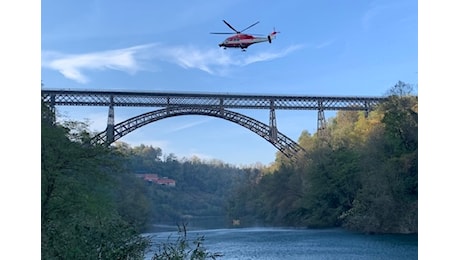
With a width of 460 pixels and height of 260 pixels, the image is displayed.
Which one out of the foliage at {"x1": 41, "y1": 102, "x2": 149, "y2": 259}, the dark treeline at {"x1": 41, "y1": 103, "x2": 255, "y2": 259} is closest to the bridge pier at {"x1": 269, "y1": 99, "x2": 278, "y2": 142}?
the dark treeline at {"x1": 41, "y1": 103, "x2": 255, "y2": 259}

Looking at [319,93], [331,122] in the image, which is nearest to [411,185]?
[319,93]

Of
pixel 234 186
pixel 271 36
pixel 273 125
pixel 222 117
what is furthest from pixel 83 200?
pixel 234 186

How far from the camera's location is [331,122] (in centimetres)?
1881

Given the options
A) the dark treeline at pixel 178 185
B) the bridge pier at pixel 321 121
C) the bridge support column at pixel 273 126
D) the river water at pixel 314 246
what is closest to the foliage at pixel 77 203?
the river water at pixel 314 246

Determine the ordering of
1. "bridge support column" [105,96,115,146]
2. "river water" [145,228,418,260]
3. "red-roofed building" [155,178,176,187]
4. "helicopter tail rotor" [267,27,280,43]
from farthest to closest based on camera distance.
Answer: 1. "red-roofed building" [155,178,176,187]
2. "bridge support column" [105,96,115,146]
3. "river water" [145,228,418,260]
4. "helicopter tail rotor" [267,27,280,43]

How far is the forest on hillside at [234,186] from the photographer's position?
3988 millimetres

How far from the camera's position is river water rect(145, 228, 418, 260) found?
328 inches

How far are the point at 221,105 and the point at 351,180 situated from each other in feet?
14.8

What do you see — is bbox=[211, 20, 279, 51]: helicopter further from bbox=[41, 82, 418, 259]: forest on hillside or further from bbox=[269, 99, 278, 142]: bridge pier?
bbox=[269, 99, 278, 142]: bridge pier

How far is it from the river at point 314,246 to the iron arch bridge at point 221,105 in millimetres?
4600

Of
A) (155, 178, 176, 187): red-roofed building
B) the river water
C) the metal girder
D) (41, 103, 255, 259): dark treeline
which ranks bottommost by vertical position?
the river water

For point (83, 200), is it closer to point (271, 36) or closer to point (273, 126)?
point (271, 36)

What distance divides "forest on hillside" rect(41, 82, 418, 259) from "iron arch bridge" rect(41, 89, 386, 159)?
1.87 feet

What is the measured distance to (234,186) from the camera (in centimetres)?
1903
